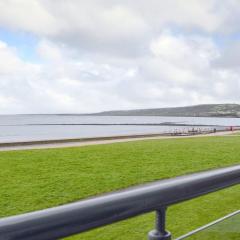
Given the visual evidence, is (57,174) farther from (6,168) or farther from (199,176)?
(199,176)

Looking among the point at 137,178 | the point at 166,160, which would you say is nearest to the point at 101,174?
the point at 137,178

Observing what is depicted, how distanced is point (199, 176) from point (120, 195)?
26.4 inches

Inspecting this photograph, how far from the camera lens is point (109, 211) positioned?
171cm

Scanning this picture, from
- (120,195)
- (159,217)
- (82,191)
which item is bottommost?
(82,191)

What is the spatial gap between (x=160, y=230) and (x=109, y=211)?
53 centimetres

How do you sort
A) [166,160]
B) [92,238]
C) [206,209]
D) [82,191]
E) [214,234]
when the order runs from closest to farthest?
[214,234] → [92,238] → [206,209] → [82,191] → [166,160]

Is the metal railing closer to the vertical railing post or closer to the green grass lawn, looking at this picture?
the vertical railing post

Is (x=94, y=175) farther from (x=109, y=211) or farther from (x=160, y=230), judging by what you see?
(x=109, y=211)

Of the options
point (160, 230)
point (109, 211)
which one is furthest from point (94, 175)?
point (109, 211)

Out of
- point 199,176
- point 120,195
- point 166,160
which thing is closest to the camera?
point 120,195

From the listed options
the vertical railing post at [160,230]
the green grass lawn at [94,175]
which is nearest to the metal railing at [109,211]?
the vertical railing post at [160,230]

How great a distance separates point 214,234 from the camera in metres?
2.66

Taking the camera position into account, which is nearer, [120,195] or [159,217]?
[120,195]

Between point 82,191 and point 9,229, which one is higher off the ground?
point 9,229
